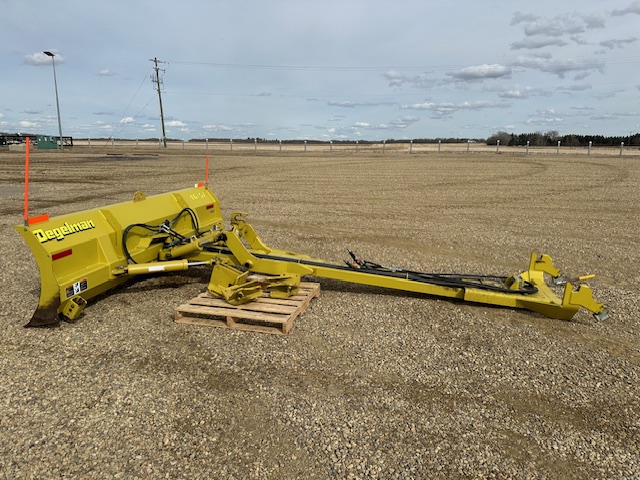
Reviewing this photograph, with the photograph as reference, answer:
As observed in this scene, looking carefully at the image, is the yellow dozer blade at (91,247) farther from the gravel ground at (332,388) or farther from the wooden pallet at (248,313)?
the wooden pallet at (248,313)

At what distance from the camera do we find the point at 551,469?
2.96 meters

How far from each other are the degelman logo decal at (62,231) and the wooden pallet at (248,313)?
1.37m

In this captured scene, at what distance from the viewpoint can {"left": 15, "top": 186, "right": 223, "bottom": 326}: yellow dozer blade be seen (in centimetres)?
457

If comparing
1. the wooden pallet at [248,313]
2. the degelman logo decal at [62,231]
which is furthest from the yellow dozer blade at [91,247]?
the wooden pallet at [248,313]

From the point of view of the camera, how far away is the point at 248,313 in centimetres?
486

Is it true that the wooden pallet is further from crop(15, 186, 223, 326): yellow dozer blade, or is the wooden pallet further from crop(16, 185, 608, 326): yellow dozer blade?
crop(15, 186, 223, 326): yellow dozer blade

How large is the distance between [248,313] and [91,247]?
1901 millimetres

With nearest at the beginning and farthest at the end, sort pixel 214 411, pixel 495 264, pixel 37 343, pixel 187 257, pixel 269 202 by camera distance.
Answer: pixel 214 411
pixel 37 343
pixel 187 257
pixel 495 264
pixel 269 202

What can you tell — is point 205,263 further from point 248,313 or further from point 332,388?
point 332,388

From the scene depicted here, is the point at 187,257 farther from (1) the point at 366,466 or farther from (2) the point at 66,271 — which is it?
(1) the point at 366,466

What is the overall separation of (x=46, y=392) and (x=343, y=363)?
2441 mm

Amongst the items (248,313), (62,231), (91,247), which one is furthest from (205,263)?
(62,231)

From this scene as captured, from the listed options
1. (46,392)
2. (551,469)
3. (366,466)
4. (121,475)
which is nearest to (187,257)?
(46,392)

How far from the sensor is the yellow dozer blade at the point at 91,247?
180 inches
